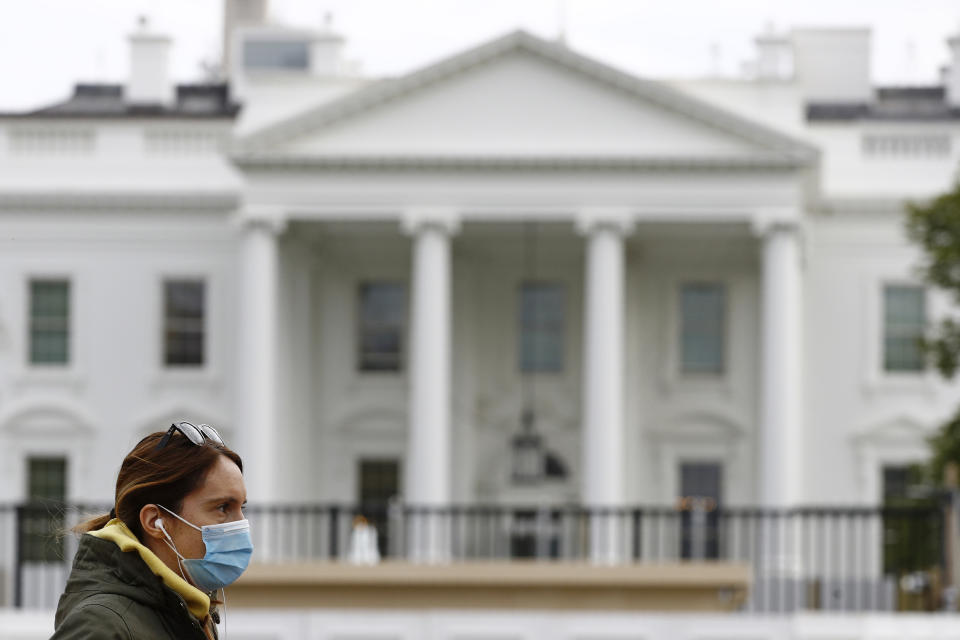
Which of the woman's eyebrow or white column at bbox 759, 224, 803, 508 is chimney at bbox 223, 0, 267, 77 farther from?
the woman's eyebrow

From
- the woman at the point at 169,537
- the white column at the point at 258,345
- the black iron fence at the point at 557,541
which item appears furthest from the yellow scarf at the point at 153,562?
the white column at the point at 258,345

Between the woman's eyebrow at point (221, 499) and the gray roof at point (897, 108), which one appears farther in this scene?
the gray roof at point (897, 108)

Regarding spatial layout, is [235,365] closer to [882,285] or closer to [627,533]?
[627,533]

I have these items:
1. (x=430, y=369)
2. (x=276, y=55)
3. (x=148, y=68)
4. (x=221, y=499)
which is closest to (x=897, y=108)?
(x=430, y=369)

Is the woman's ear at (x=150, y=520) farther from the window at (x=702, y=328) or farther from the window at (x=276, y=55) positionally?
the window at (x=276, y=55)

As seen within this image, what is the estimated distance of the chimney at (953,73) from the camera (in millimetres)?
48812

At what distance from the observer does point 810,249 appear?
4319 cm

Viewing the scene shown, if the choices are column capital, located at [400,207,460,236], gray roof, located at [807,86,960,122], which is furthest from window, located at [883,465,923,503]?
column capital, located at [400,207,460,236]

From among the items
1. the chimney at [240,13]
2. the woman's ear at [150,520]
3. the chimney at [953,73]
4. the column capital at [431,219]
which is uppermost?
the chimney at [240,13]

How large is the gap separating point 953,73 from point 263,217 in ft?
63.5

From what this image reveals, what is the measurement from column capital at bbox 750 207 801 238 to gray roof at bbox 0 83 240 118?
546 inches

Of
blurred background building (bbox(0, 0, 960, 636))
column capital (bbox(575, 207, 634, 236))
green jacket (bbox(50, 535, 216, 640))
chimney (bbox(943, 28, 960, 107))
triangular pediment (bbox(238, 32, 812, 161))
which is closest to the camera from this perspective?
green jacket (bbox(50, 535, 216, 640))

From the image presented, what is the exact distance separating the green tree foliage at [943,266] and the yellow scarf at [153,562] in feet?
87.5

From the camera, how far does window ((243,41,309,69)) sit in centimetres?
6700
